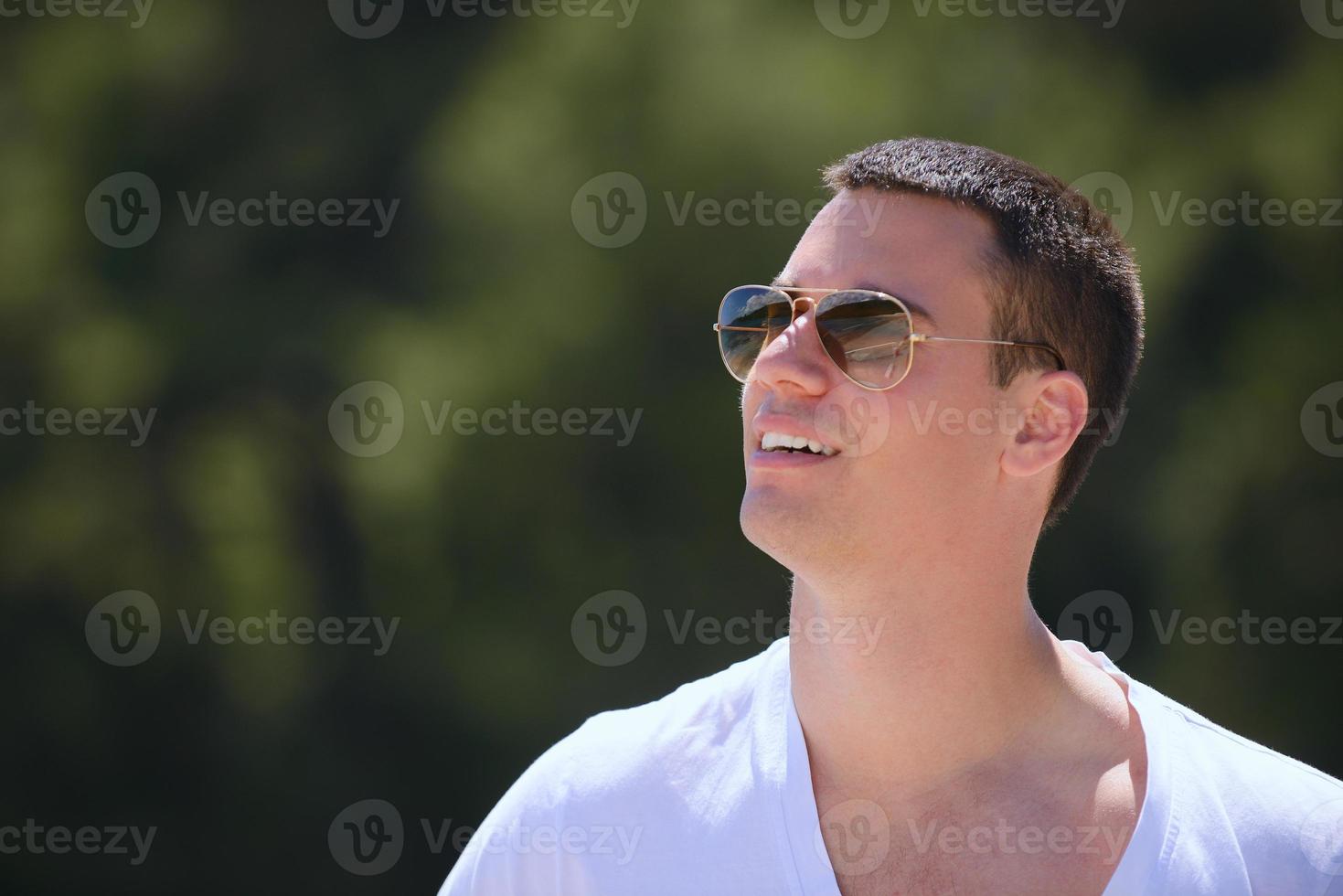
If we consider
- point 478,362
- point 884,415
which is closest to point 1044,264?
point 884,415

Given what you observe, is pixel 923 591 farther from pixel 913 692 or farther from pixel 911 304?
pixel 911 304

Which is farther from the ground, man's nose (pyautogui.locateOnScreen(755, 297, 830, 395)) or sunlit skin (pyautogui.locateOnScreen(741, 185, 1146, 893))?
man's nose (pyautogui.locateOnScreen(755, 297, 830, 395))

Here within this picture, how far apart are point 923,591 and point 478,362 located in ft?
10.5

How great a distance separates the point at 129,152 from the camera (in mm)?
4977

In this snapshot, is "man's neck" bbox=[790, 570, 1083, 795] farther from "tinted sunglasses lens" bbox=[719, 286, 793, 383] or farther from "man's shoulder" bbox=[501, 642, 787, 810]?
"tinted sunglasses lens" bbox=[719, 286, 793, 383]

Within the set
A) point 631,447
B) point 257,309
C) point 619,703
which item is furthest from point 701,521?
point 257,309

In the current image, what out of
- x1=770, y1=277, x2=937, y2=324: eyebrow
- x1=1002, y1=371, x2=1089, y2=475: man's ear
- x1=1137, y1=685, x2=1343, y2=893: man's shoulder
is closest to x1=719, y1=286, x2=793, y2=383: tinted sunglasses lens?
x1=770, y1=277, x2=937, y2=324: eyebrow

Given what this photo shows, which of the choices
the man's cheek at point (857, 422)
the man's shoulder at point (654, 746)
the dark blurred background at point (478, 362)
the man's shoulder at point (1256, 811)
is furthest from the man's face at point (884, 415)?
the dark blurred background at point (478, 362)

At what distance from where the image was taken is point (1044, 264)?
76.0 inches

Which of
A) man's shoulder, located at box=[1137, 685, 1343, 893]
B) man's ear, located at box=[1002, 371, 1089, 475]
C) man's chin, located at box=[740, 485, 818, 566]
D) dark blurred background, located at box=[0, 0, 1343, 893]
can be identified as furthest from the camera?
dark blurred background, located at box=[0, 0, 1343, 893]

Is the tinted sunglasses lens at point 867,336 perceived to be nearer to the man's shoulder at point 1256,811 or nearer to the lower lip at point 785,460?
the lower lip at point 785,460

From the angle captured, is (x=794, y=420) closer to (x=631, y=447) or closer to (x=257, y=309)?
(x=631, y=447)

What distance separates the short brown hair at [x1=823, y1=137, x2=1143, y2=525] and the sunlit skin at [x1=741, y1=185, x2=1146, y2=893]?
0.05 m

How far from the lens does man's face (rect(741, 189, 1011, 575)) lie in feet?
5.85
